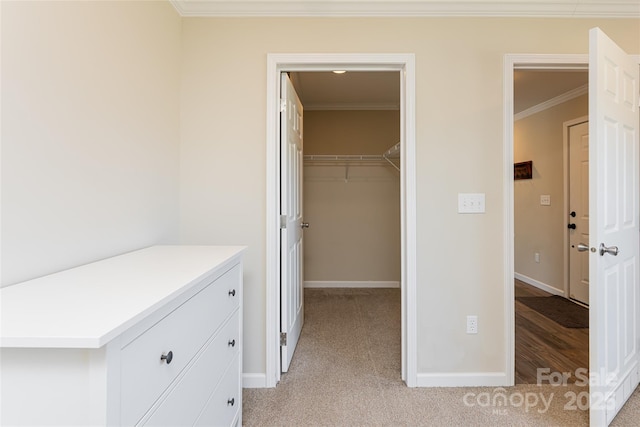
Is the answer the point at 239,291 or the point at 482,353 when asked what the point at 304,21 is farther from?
the point at 482,353

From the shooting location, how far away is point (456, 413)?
1676 mm

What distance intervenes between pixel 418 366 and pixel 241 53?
7.51 ft

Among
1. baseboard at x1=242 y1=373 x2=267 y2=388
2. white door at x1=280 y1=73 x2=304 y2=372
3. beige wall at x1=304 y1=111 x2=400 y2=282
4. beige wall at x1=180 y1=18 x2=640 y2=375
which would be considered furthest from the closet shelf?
baseboard at x1=242 y1=373 x2=267 y2=388

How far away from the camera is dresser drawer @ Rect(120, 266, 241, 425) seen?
70 centimetres

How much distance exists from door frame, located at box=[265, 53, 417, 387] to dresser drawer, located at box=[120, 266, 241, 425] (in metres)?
0.70

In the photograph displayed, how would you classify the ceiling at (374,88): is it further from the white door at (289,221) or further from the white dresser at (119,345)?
the white dresser at (119,345)

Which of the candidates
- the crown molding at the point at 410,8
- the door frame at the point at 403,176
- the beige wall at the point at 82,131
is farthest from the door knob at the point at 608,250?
the beige wall at the point at 82,131

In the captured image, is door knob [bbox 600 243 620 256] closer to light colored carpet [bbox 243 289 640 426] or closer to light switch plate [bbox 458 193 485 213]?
light switch plate [bbox 458 193 485 213]

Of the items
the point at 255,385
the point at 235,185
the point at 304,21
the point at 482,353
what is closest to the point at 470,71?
the point at 304,21

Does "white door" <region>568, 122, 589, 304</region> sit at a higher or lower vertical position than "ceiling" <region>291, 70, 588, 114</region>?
lower

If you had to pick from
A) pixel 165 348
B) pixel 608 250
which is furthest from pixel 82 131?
pixel 608 250

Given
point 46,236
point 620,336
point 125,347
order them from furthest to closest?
point 620,336
point 46,236
point 125,347

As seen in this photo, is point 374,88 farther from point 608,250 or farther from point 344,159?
point 608,250

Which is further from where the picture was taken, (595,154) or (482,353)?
(482,353)
